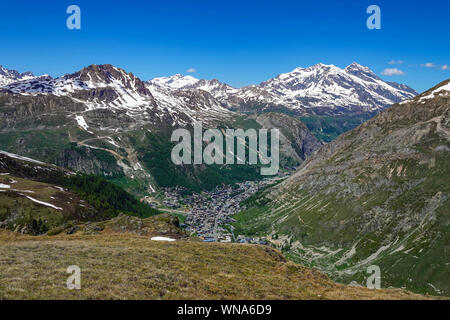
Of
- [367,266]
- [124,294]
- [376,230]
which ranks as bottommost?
[367,266]

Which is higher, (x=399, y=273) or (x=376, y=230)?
(x=376, y=230)

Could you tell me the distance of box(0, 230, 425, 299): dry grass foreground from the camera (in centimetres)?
3194

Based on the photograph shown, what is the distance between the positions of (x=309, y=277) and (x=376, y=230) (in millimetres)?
160065

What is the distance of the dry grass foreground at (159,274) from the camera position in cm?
3194

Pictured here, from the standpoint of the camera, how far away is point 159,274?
128 feet

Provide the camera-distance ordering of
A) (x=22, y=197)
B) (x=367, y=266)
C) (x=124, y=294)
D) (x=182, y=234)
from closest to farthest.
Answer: (x=124, y=294) < (x=182, y=234) < (x=22, y=197) < (x=367, y=266)

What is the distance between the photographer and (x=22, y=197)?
137375 millimetres
